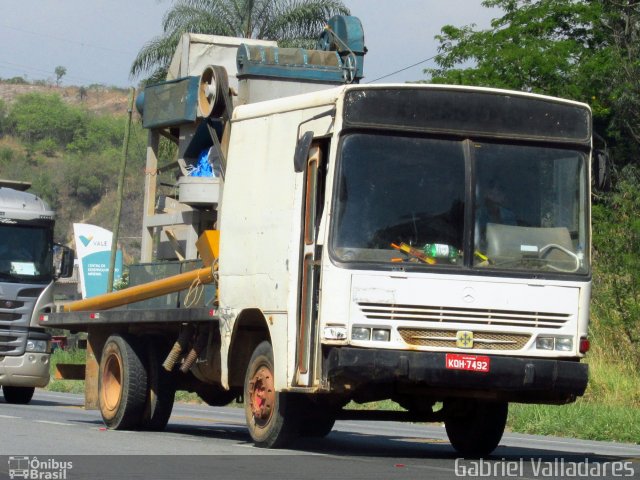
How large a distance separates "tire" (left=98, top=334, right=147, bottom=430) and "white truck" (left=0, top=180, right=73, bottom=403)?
6714 millimetres

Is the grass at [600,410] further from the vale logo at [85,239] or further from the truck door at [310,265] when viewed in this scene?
the vale logo at [85,239]

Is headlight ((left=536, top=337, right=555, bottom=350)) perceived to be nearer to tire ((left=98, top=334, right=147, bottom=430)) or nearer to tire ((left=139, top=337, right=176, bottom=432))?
tire ((left=139, top=337, right=176, bottom=432))

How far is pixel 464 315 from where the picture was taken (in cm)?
1050

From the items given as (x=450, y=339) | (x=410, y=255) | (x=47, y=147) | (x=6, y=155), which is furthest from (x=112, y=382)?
(x=47, y=147)

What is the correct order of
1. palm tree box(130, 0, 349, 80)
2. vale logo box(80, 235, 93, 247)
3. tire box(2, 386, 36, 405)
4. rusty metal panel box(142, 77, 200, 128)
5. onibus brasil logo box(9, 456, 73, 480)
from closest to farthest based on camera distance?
1. onibus brasil logo box(9, 456, 73, 480)
2. rusty metal panel box(142, 77, 200, 128)
3. tire box(2, 386, 36, 405)
4. vale logo box(80, 235, 93, 247)
5. palm tree box(130, 0, 349, 80)

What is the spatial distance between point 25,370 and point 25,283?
55.0 inches

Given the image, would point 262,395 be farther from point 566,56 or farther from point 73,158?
point 73,158

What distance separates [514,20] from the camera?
40.6 m

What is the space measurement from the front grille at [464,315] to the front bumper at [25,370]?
12.1 meters

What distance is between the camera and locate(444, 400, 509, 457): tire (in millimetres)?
12016

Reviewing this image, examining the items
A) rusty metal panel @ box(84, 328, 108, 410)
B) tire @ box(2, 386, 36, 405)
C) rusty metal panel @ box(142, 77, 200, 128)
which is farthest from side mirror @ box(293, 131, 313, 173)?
tire @ box(2, 386, 36, 405)

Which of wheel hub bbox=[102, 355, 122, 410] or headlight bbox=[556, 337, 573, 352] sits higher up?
headlight bbox=[556, 337, 573, 352]

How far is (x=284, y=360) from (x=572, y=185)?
2793 millimetres

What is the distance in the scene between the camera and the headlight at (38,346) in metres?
21.4
